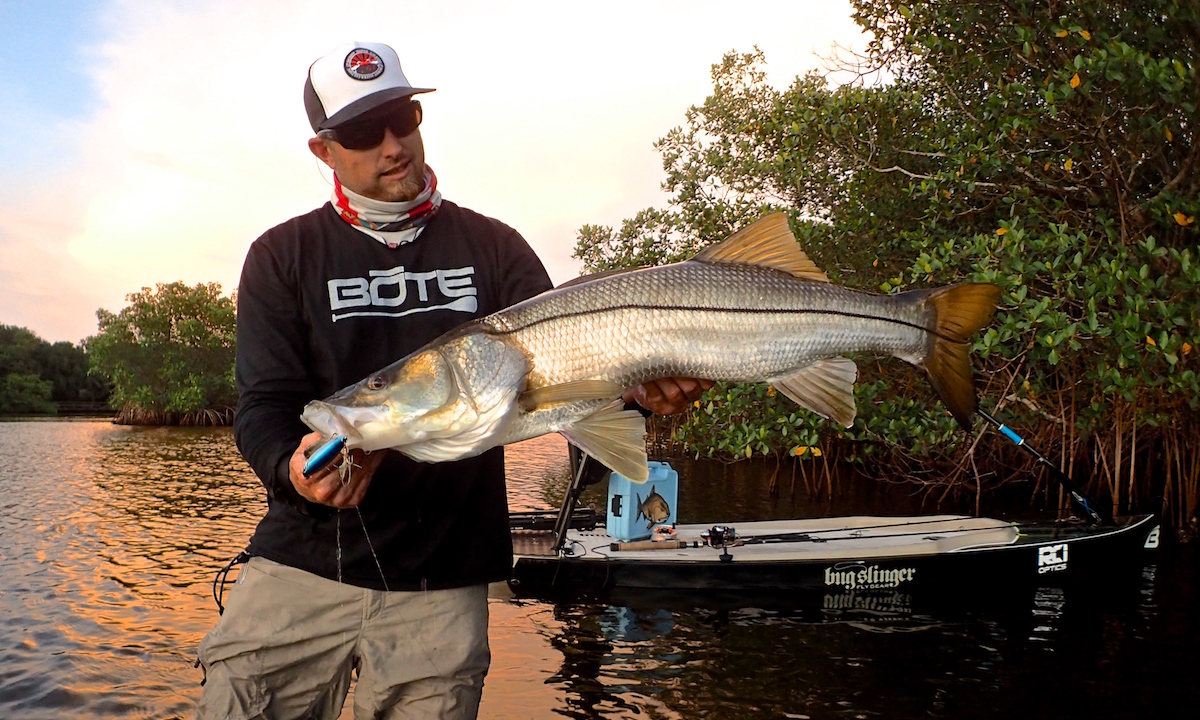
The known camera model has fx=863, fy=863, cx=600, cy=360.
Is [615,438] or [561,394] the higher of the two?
[561,394]

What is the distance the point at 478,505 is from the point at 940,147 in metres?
12.3

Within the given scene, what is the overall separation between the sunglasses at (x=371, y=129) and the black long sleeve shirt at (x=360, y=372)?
0.32m

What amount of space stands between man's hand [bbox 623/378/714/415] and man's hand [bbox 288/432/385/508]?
89cm

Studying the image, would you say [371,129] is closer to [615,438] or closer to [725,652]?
[615,438]

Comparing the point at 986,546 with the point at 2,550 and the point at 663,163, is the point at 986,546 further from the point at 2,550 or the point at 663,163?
the point at 2,550

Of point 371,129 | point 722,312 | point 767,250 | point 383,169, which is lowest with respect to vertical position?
point 722,312

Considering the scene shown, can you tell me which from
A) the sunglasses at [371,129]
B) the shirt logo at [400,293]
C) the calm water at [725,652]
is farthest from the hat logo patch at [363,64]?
the calm water at [725,652]

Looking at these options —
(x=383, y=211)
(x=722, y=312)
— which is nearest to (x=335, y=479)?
(x=383, y=211)

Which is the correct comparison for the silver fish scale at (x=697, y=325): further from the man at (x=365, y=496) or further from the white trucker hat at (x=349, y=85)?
the white trucker hat at (x=349, y=85)

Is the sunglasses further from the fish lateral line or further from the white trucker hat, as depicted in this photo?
the fish lateral line

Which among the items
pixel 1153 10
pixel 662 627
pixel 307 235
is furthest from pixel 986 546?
pixel 307 235

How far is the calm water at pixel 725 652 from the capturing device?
8.84m

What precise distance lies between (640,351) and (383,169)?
120cm

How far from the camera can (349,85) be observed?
3.13 m
